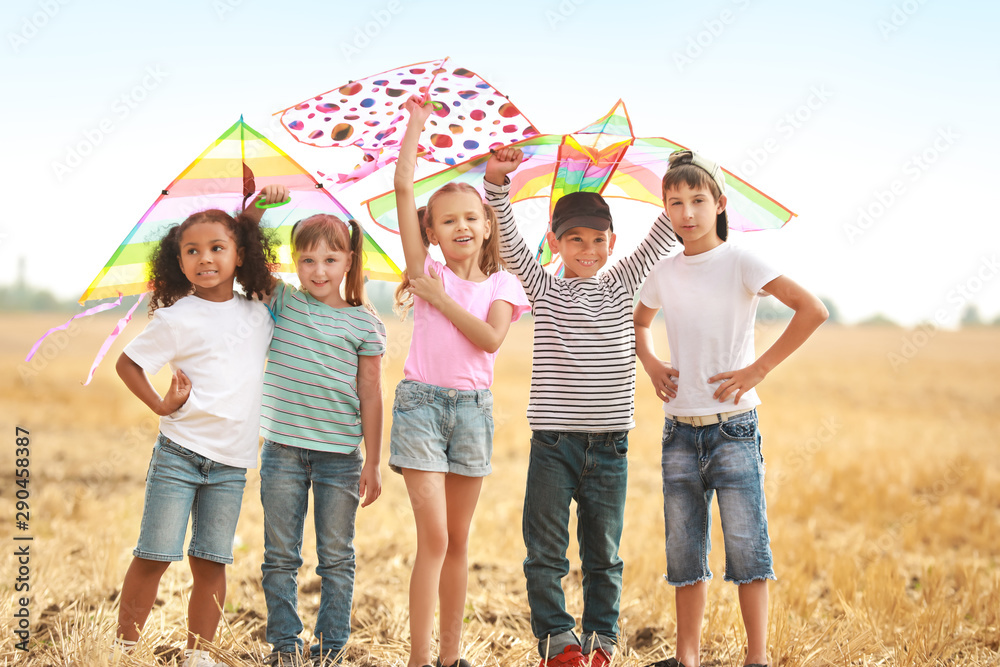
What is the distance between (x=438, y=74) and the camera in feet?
12.5

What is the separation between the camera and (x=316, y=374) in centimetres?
355

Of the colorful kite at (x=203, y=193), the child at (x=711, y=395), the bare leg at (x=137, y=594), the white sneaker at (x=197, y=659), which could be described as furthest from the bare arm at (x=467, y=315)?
the white sneaker at (x=197, y=659)

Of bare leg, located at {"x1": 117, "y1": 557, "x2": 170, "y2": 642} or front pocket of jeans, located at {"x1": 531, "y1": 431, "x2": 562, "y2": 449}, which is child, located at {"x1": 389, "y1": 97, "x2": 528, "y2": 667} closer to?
front pocket of jeans, located at {"x1": 531, "y1": 431, "x2": 562, "y2": 449}

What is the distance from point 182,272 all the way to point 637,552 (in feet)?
15.4

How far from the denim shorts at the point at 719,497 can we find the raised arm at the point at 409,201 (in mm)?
1429

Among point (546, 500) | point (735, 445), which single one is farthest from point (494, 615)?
point (735, 445)

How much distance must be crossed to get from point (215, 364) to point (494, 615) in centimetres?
269

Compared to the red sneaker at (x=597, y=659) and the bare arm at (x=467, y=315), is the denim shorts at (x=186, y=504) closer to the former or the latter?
the bare arm at (x=467, y=315)

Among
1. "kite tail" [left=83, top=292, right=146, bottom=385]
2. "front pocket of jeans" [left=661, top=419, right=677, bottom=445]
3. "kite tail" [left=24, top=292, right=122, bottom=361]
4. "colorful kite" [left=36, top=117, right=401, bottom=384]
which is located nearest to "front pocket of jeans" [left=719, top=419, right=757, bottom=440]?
"front pocket of jeans" [left=661, top=419, right=677, bottom=445]

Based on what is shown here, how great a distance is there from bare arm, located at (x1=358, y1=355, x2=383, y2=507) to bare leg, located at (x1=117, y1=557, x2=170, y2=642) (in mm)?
943

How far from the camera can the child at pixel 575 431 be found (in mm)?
3619

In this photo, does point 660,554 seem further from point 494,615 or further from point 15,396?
point 15,396

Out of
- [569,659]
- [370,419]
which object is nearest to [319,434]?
[370,419]

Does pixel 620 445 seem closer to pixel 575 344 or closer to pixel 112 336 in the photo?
pixel 575 344
